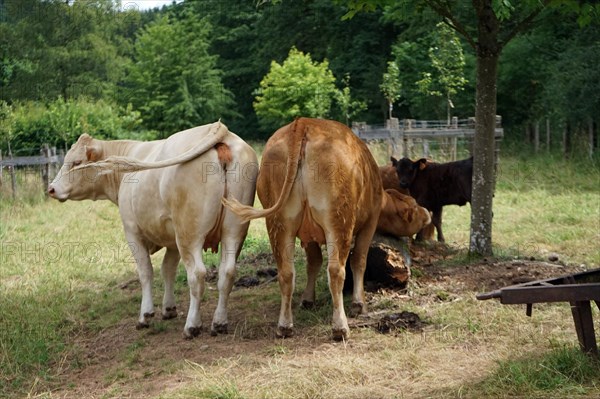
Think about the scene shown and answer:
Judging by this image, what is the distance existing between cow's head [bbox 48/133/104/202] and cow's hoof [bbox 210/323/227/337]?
8.16 ft

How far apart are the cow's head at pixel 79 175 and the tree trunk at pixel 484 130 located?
464cm

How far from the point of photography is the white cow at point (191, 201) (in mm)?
7160

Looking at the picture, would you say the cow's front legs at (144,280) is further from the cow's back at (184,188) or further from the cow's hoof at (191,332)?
the cow's hoof at (191,332)

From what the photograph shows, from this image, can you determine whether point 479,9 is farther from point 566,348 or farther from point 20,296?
point 20,296

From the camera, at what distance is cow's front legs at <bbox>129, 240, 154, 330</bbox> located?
7.83 metres

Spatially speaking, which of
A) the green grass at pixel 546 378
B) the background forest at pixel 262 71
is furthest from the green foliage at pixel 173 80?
the green grass at pixel 546 378

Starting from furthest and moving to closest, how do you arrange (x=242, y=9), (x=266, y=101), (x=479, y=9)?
(x=242, y=9), (x=266, y=101), (x=479, y=9)

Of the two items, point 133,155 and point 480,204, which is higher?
point 133,155

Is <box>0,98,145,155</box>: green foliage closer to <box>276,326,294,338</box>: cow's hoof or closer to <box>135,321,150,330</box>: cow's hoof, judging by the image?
<box>135,321,150,330</box>: cow's hoof

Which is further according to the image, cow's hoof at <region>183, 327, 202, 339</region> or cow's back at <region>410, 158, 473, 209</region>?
cow's back at <region>410, 158, 473, 209</region>

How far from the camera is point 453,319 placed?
7.03 metres

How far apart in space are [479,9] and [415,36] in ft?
97.3

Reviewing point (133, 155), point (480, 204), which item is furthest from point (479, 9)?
point (133, 155)

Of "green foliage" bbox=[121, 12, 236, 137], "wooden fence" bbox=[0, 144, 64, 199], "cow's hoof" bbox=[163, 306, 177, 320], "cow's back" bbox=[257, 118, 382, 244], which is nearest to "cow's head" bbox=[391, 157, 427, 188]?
"cow's back" bbox=[257, 118, 382, 244]
